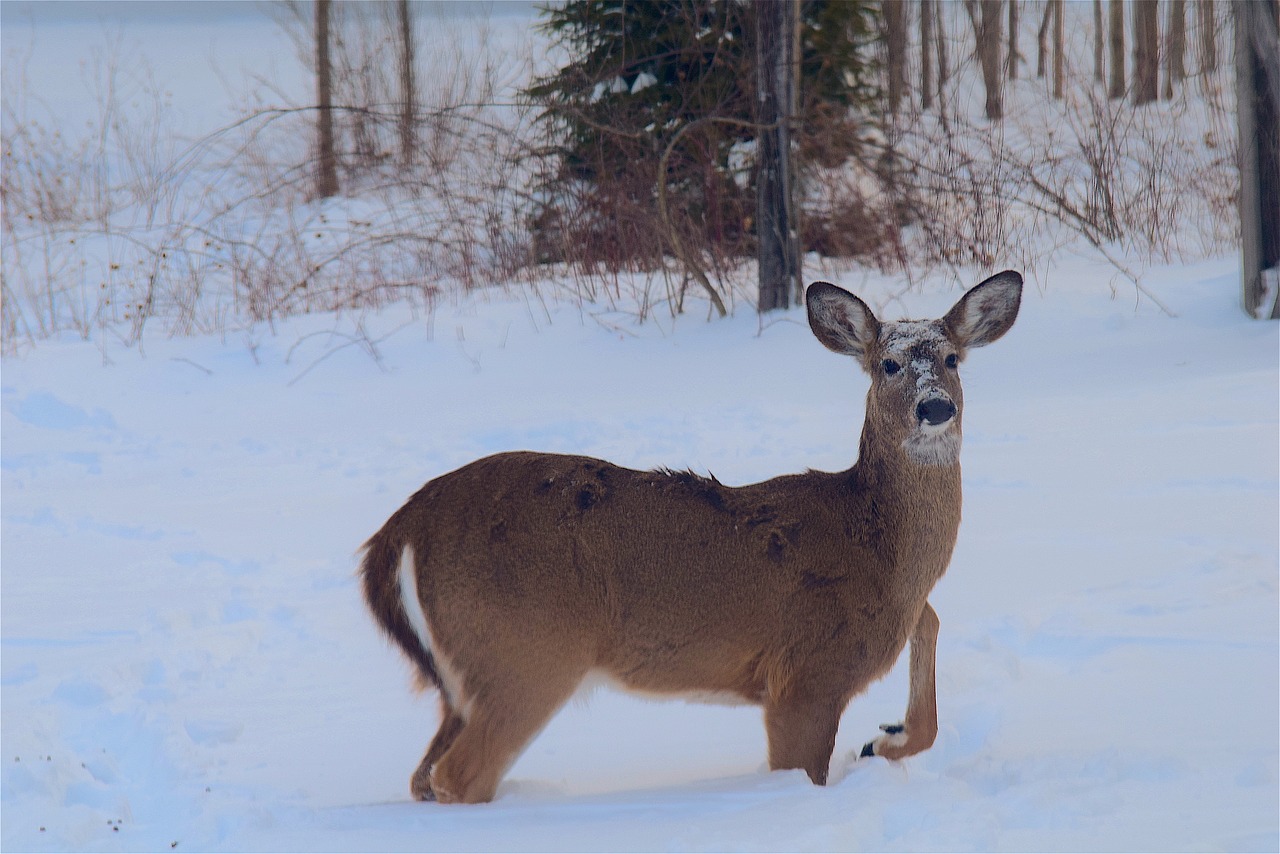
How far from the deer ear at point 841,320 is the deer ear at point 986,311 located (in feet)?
0.75

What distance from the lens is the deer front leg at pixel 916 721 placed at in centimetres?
358

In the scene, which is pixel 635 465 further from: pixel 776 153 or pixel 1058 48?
pixel 1058 48

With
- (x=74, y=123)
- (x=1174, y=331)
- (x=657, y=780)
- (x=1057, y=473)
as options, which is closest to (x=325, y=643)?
(x=657, y=780)

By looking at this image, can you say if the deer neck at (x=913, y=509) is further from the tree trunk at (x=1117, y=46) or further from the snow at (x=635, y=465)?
the tree trunk at (x=1117, y=46)

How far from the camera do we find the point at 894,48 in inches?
709

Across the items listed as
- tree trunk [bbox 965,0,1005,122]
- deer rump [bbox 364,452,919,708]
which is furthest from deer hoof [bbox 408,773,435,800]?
tree trunk [bbox 965,0,1005,122]

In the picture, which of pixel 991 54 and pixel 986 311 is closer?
pixel 986 311

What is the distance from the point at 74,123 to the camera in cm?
2652

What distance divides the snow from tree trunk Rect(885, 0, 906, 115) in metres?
4.43

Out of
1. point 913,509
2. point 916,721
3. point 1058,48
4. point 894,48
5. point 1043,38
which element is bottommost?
point 916,721

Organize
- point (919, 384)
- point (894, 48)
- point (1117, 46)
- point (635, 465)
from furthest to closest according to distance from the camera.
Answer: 1. point (1117, 46)
2. point (894, 48)
3. point (635, 465)
4. point (919, 384)

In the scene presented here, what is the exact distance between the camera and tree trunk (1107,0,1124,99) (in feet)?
78.5

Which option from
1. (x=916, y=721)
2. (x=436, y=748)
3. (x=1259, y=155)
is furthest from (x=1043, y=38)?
(x=436, y=748)

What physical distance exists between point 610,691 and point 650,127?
895cm
